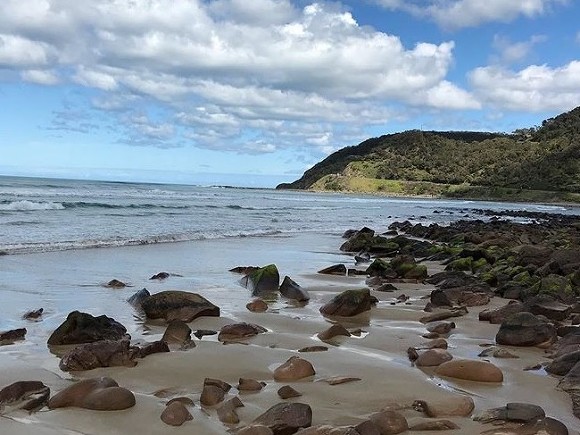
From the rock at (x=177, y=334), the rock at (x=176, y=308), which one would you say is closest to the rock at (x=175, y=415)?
the rock at (x=177, y=334)

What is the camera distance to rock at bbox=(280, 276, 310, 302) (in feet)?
32.7

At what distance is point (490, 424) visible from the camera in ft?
13.7

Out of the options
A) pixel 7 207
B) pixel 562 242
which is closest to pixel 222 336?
pixel 562 242

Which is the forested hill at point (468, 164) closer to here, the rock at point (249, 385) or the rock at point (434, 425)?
the rock at point (249, 385)

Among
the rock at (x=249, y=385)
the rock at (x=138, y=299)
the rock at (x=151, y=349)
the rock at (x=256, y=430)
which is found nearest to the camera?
the rock at (x=256, y=430)

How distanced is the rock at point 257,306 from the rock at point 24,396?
4.29m

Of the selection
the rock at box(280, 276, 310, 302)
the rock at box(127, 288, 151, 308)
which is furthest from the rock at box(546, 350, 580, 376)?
the rock at box(127, 288, 151, 308)

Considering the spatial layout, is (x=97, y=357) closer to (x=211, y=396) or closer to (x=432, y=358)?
(x=211, y=396)

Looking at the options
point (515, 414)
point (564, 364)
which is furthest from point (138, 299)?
point (515, 414)

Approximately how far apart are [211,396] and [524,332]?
153 inches

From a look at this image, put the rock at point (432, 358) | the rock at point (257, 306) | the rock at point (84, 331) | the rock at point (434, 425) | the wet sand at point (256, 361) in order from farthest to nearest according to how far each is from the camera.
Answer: the rock at point (257, 306) < the rock at point (84, 331) < the rock at point (432, 358) < the wet sand at point (256, 361) < the rock at point (434, 425)

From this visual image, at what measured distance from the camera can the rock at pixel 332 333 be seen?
7020 mm

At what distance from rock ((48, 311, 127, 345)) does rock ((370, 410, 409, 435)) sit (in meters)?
3.64

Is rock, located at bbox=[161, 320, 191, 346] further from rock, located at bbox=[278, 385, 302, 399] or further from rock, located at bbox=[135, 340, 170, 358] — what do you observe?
rock, located at bbox=[278, 385, 302, 399]
